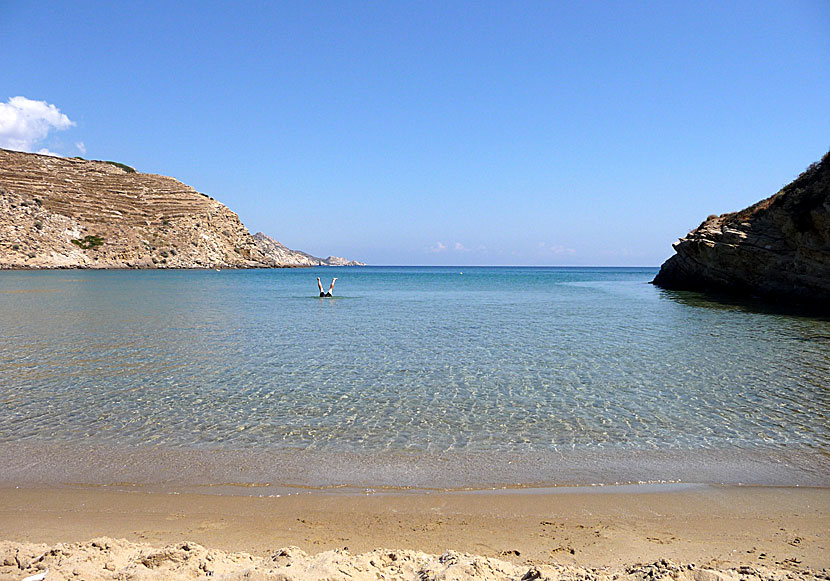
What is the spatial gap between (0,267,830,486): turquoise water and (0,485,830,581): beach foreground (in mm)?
567

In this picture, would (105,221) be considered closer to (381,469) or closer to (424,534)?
(381,469)

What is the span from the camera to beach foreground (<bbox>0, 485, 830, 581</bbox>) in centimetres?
371

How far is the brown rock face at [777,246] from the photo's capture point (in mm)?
25141

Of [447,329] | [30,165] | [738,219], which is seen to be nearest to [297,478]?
[447,329]

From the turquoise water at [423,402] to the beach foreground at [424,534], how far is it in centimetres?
57

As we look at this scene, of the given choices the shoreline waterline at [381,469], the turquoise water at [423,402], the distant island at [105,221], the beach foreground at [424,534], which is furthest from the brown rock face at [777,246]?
the distant island at [105,221]

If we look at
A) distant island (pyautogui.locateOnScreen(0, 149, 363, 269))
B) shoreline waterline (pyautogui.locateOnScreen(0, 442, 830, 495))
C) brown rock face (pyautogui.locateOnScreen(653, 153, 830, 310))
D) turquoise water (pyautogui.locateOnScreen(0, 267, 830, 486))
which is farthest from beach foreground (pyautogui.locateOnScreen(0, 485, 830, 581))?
distant island (pyautogui.locateOnScreen(0, 149, 363, 269))

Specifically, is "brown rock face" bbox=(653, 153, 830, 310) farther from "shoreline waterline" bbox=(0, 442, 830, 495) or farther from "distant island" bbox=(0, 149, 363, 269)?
"distant island" bbox=(0, 149, 363, 269)

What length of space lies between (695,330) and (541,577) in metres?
17.5

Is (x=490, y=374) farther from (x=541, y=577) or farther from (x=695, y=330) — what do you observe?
(x=695, y=330)

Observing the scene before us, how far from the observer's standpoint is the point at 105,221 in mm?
96062

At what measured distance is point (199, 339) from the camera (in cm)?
1583

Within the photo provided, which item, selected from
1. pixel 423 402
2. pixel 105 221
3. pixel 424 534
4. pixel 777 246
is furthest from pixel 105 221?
pixel 424 534

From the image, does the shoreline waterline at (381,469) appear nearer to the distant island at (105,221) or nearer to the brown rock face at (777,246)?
the brown rock face at (777,246)
